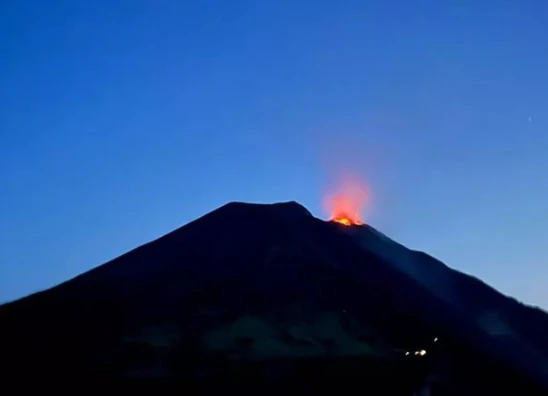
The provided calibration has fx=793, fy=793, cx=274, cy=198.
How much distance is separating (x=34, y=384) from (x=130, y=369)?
1.30 m

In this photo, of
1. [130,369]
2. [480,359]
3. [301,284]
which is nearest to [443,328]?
[480,359]

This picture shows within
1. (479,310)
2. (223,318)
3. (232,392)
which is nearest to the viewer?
(232,392)

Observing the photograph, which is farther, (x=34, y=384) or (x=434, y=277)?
(x=434, y=277)

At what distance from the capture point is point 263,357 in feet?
31.7

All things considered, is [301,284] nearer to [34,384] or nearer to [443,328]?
[443,328]

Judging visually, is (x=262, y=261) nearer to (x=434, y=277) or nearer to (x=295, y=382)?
(x=295, y=382)

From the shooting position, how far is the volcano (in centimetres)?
966

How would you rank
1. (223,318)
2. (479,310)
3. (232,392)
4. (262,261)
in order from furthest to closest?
(479,310) < (262,261) < (223,318) < (232,392)

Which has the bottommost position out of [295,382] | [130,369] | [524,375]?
[524,375]

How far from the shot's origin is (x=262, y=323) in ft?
33.5

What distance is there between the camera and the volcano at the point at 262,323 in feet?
31.7

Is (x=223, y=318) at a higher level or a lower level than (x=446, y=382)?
higher

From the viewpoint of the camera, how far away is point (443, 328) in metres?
10.7

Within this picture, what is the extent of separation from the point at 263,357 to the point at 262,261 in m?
1.94
